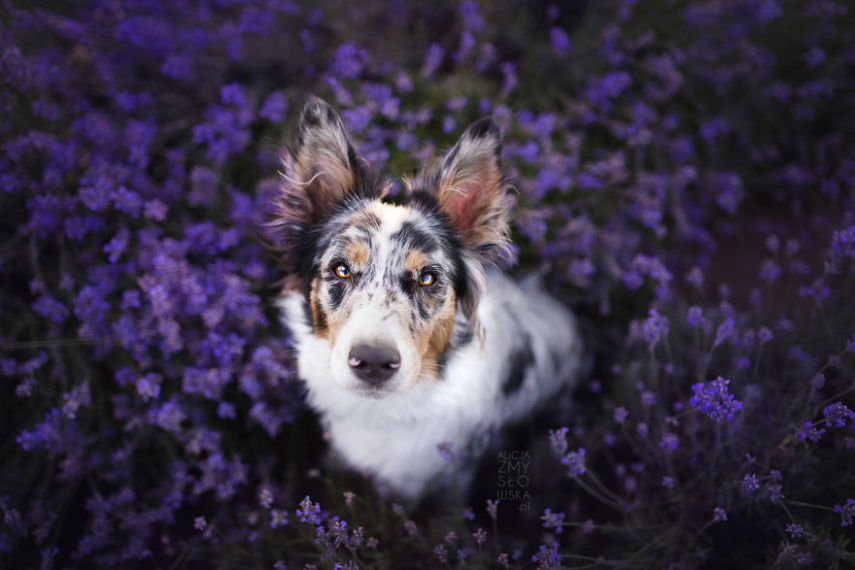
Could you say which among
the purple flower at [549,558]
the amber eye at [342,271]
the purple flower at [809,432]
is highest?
the amber eye at [342,271]

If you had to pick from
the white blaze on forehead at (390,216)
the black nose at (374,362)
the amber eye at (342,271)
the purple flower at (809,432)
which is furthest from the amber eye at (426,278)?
the purple flower at (809,432)

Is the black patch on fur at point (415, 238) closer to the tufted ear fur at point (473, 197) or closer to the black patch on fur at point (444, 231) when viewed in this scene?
the black patch on fur at point (444, 231)

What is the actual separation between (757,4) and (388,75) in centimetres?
351

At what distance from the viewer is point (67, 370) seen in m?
2.98

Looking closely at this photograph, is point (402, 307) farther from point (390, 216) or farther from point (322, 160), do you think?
point (322, 160)

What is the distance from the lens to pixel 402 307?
238 centimetres

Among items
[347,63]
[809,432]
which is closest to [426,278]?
[809,432]

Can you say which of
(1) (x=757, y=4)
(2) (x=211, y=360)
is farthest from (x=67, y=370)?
(1) (x=757, y=4)

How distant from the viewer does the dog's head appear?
2248 millimetres

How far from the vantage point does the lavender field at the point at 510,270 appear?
258cm

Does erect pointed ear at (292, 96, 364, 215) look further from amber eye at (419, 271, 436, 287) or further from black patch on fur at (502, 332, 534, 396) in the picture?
black patch on fur at (502, 332, 534, 396)

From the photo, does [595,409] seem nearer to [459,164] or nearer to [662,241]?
[662,241]

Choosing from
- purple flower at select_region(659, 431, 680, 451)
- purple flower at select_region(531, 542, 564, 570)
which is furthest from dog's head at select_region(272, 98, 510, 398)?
purple flower at select_region(659, 431, 680, 451)

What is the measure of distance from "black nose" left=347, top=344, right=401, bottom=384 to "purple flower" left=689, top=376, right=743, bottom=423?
1.34m
